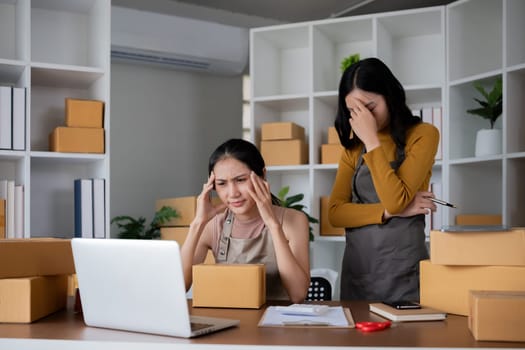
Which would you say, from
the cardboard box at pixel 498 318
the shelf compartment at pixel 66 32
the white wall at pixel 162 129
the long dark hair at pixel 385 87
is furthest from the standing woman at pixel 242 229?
the white wall at pixel 162 129

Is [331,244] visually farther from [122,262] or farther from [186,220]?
[122,262]

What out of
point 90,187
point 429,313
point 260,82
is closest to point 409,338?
point 429,313

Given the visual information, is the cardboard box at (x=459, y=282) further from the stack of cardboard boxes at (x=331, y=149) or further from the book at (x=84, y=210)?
the stack of cardboard boxes at (x=331, y=149)

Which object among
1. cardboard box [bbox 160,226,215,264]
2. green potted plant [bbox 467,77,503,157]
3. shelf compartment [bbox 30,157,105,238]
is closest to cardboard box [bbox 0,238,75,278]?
shelf compartment [bbox 30,157,105,238]

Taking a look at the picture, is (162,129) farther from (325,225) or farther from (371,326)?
(371,326)

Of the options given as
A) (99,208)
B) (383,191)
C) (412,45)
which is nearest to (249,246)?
(383,191)

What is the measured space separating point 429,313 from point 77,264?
81cm

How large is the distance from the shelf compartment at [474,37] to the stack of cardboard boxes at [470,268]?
2.17 m

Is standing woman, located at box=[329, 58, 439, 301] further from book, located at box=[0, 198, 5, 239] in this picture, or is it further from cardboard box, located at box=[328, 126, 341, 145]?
book, located at box=[0, 198, 5, 239]

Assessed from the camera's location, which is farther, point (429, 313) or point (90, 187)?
point (90, 187)

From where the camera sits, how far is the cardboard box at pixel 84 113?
3.26m

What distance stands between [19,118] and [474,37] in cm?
243

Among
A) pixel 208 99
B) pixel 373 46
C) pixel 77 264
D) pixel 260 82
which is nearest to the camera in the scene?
pixel 77 264

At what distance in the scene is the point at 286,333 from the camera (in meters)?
1.35
